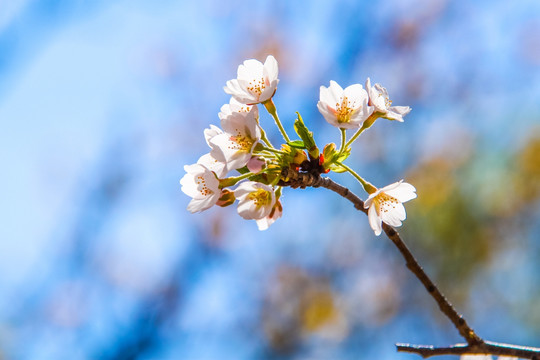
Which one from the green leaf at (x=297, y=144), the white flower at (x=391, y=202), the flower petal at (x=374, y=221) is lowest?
the flower petal at (x=374, y=221)

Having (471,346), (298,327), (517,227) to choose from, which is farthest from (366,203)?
(517,227)

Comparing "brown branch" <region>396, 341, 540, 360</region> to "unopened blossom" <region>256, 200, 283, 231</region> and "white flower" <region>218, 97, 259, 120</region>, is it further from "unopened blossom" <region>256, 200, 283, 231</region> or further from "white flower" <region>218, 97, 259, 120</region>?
"white flower" <region>218, 97, 259, 120</region>

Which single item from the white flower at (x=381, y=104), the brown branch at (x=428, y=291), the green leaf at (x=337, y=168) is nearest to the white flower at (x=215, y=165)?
the brown branch at (x=428, y=291)

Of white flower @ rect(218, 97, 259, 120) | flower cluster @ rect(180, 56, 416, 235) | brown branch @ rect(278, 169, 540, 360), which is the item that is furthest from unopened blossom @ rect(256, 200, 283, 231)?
white flower @ rect(218, 97, 259, 120)

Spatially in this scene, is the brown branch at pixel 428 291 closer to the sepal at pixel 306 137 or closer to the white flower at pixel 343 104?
the sepal at pixel 306 137

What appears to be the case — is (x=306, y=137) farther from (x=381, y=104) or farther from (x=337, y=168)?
(x=381, y=104)
